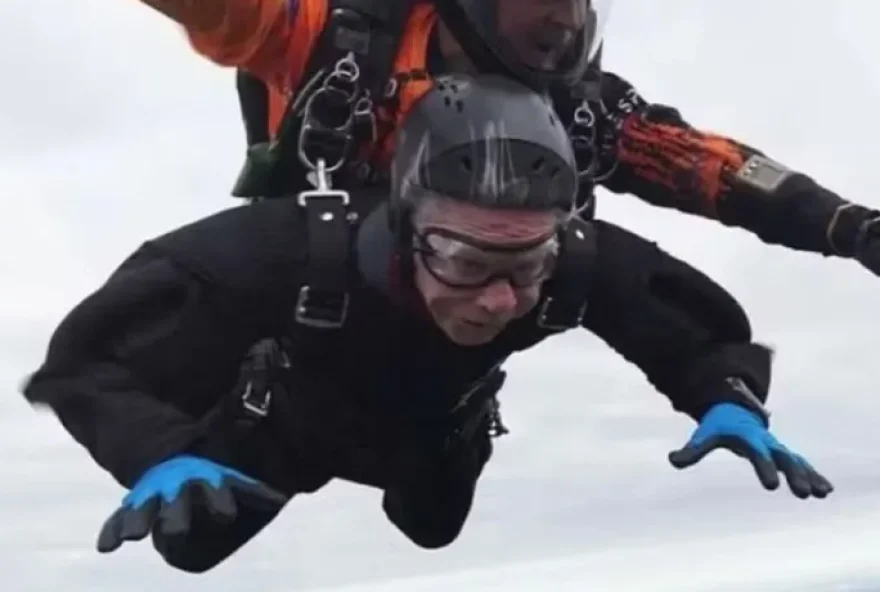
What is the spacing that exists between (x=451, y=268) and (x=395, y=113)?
406 millimetres

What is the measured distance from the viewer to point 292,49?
3582 millimetres

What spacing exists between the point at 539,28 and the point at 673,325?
2.15ft

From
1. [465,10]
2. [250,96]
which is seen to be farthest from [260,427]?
[465,10]

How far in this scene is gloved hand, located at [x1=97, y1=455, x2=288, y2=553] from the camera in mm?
2918

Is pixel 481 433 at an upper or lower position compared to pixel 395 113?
lower

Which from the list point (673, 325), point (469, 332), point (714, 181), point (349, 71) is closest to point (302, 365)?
point (469, 332)

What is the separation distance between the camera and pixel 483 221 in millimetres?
3305

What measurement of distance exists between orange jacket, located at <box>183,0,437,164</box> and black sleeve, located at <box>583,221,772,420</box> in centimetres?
48

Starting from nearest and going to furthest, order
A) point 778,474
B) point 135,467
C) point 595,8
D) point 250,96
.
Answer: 1. point 135,467
2. point 778,474
3. point 595,8
4. point 250,96

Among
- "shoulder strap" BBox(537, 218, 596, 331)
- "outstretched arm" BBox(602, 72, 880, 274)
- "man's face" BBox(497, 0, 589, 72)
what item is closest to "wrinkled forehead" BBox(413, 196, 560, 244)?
"shoulder strap" BBox(537, 218, 596, 331)

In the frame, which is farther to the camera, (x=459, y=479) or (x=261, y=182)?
(x=459, y=479)

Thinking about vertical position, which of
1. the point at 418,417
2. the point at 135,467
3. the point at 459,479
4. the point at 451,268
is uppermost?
the point at 451,268

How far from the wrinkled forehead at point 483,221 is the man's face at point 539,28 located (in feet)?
1.21

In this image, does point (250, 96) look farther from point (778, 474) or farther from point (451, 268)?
point (778, 474)
